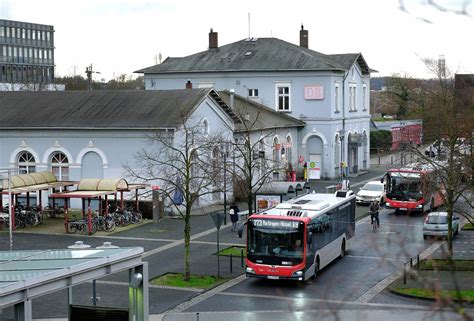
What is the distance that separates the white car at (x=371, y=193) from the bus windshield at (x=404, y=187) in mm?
2779

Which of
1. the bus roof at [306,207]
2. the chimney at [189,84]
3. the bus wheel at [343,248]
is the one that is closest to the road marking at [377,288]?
the bus roof at [306,207]

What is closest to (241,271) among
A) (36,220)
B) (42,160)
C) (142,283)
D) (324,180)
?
(142,283)

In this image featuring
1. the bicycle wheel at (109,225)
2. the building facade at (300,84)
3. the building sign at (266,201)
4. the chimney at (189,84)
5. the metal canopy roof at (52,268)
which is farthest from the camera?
the building facade at (300,84)

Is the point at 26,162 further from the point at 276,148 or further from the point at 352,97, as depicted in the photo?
the point at 352,97

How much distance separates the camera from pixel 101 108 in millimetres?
46938

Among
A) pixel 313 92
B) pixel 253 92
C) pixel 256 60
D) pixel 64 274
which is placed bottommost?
pixel 64 274

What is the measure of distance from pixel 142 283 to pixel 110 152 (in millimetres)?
28265

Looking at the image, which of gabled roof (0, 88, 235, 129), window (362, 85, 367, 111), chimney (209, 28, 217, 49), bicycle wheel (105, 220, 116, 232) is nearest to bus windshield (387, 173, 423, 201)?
gabled roof (0, 88, 235, 129)

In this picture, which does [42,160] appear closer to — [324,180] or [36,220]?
[36,220]

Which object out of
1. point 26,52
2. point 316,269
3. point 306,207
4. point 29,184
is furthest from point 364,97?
point 26,52

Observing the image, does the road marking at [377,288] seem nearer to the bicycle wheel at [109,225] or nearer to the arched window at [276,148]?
the bicycle wheel at [109,225]

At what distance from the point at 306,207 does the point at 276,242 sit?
2.36 metres

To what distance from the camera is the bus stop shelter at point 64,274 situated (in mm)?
13461

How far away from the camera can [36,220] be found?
39969 millimetres
